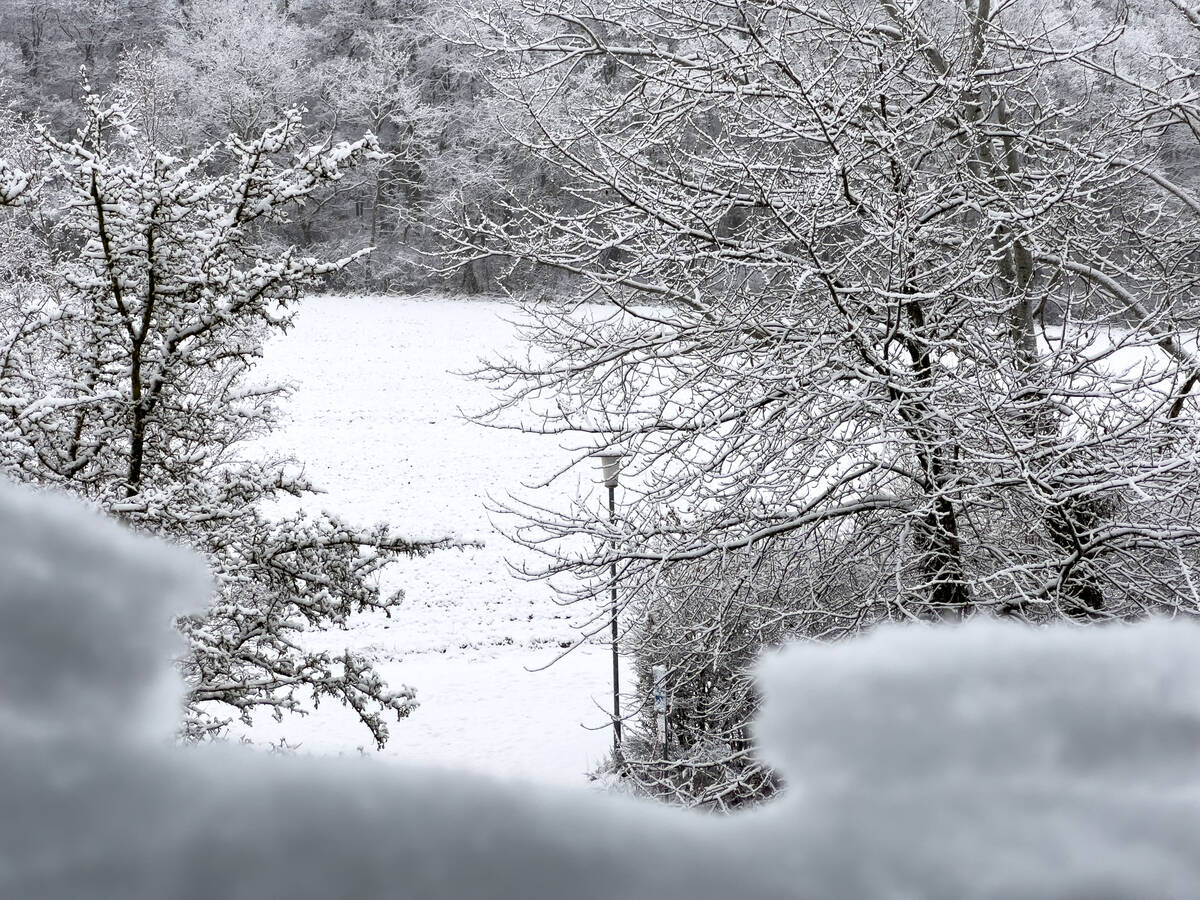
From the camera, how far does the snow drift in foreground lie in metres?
0.27

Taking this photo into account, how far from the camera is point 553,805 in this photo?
285 millimetres

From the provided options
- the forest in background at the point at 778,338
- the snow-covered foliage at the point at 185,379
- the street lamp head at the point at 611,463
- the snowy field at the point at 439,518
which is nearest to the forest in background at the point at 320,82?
the snowy field at the point at 439,518

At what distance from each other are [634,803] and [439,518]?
18.3 meters

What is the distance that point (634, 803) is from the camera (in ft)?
0.97

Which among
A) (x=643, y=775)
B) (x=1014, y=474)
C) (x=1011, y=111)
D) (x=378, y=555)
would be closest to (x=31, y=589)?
(x=1014, y=474)

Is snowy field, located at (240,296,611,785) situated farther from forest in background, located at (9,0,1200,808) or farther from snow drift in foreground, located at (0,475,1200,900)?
forest in background, located at (9,0,1200,808)

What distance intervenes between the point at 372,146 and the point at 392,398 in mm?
20393

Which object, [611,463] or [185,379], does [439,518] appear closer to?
[611,463]

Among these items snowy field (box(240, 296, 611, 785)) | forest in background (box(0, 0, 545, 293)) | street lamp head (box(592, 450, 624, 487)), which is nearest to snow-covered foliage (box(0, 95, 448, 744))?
snowy field (box(240, 296, 611, 785))

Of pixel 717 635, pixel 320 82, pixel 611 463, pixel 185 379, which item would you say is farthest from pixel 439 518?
pixel 320 82

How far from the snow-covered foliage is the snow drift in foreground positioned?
375cm

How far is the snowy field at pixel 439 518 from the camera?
9383mm

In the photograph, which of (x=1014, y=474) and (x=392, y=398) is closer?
(x=1014, y=474)

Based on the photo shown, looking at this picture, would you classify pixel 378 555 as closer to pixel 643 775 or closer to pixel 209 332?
pixel 209 332
